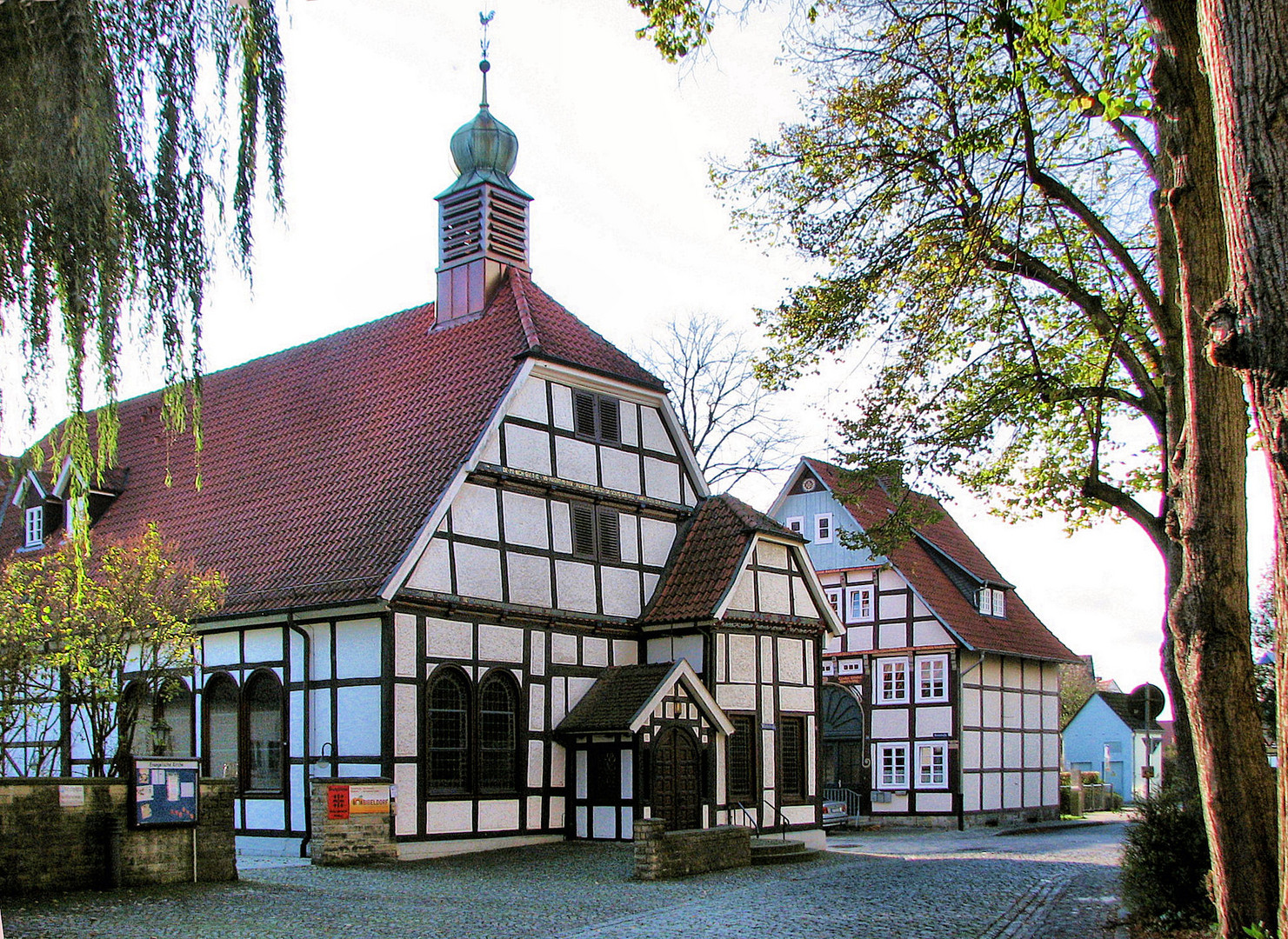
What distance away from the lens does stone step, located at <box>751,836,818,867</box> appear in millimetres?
20781

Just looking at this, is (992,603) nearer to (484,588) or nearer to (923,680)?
(923,680)

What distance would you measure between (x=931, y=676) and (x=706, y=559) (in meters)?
12.9

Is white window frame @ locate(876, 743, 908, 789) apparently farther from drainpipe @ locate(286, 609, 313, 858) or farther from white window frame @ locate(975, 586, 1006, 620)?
drainpipe @ locate(286, 609, 313, 858)

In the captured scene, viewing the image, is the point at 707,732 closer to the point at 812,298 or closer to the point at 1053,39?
the point at 812,298

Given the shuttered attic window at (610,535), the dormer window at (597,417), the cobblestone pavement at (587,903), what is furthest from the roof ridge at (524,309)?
the cobblestone pavement at (587,903)

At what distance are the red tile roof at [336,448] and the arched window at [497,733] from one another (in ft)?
9.96

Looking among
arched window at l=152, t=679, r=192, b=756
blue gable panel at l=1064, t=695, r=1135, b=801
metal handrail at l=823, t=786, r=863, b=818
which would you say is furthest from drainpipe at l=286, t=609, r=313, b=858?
blue gable panel at l=1064, t=695, r=1135, b=801

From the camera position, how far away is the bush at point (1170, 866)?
13.1m

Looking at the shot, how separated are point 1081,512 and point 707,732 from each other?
717 centimetres

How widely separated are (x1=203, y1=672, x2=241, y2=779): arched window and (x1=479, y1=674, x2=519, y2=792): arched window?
4.14m

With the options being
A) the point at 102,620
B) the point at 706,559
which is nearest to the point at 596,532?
the point at 706,559

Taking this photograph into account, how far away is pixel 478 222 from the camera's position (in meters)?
26.7

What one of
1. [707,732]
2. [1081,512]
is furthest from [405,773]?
[1081,512]

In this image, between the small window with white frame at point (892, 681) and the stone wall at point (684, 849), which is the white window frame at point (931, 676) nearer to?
the small window with white frame at point (892, 681)
